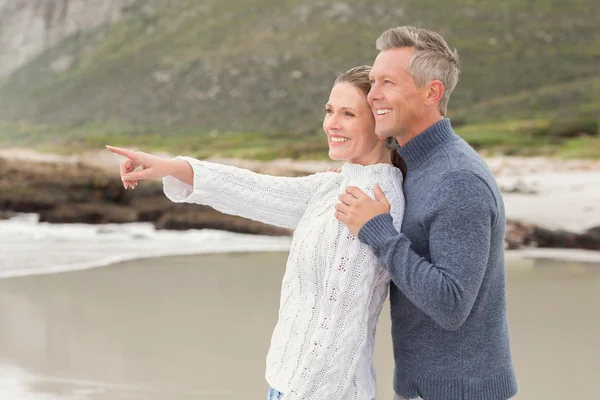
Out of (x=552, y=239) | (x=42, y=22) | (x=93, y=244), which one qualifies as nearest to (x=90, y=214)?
(x=93, y=244)

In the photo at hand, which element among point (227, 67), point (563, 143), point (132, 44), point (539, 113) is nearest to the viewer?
point (563, 143)

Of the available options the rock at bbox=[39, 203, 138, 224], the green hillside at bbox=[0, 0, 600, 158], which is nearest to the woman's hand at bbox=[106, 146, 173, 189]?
the rock at bbox=[39, 203, 138, 224]

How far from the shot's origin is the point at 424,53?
3.98ft

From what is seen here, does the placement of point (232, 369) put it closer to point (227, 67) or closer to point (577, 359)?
point (577, 359)

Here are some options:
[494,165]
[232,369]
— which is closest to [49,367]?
[232,369]

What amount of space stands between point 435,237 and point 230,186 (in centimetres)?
46

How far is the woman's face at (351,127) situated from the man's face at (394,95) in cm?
5

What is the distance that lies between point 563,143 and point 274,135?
3.51m

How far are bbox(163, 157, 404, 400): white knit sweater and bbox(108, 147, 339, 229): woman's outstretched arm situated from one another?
7 cm

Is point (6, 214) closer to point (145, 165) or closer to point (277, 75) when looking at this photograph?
point (277, 75)

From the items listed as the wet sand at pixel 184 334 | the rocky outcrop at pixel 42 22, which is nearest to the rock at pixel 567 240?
the wet sand at pixel 184 334

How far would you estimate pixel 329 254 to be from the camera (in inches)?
48.5

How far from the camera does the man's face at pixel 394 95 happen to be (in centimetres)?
123

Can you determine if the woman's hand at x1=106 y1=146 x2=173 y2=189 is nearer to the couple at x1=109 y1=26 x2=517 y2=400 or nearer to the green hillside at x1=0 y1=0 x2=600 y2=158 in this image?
the couple at x1=109 y1=26 x2=517 y2=400
